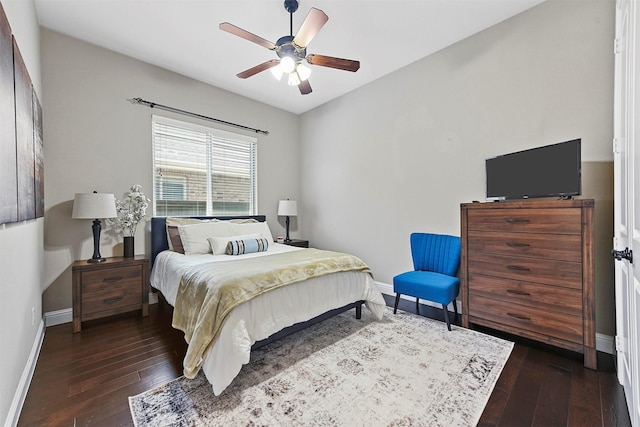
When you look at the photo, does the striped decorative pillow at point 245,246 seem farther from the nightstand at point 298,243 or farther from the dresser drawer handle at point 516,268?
the dresser drawer handle at point 516,268

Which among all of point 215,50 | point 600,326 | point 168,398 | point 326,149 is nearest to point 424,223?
point 600,326

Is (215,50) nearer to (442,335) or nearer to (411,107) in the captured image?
(411,107)

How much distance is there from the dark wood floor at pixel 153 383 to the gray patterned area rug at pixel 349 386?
0.36 feet

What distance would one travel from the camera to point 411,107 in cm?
362

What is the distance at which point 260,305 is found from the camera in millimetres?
2039

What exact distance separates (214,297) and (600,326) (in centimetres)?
312

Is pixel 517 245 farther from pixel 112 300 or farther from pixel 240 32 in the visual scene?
pixel 112 300

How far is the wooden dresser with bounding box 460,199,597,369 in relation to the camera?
2.03m

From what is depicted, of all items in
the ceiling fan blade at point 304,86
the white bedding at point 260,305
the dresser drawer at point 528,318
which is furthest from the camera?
the ceiling fan blade at point 304,86

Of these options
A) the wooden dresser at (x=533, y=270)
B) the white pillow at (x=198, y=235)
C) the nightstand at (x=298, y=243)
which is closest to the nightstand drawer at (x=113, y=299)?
the white pillow at (x=198, y=235)

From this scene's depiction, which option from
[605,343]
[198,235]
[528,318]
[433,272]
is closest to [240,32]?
[198,235]

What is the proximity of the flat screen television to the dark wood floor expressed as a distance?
52.7 inches

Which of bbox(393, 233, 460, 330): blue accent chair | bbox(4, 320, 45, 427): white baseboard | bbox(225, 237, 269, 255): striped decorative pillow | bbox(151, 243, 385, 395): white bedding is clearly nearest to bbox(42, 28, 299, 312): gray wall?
bbox(4, 320, 45, 427): white baseboard

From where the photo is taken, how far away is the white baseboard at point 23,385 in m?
1.49
